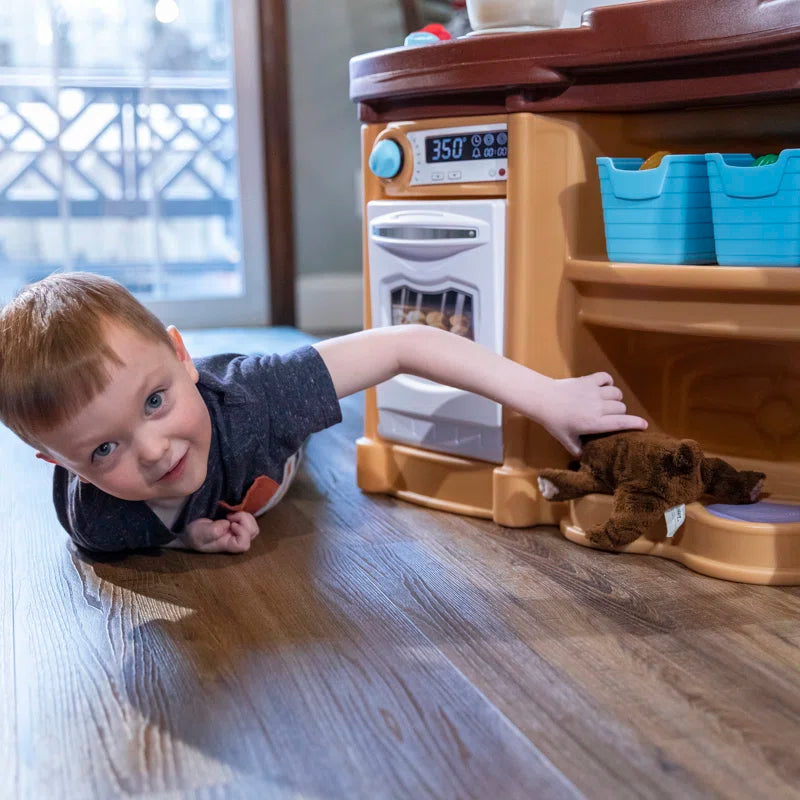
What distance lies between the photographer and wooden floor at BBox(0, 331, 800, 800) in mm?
693

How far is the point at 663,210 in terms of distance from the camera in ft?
3.45

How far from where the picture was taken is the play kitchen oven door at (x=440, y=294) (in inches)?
46.6

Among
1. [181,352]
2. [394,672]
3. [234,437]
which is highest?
[181,352]

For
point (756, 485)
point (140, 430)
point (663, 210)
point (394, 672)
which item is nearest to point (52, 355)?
point (140, 430)

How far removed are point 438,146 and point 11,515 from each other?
29.3 inches

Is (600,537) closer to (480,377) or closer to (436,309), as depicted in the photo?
(480,377)

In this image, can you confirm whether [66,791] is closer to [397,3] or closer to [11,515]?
[11,515]

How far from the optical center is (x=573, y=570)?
107 centimetres

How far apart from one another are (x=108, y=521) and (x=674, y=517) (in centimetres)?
62

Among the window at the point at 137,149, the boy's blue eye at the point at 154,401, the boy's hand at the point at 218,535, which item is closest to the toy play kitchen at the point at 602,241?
the boy's hand at the point at 218,535

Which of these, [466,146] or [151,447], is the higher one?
[466,146]

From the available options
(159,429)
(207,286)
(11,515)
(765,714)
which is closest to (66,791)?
(159,429)

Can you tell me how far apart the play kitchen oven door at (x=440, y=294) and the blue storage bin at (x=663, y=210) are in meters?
0.15

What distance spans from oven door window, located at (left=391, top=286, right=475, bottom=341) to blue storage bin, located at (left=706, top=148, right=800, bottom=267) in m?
0.33
